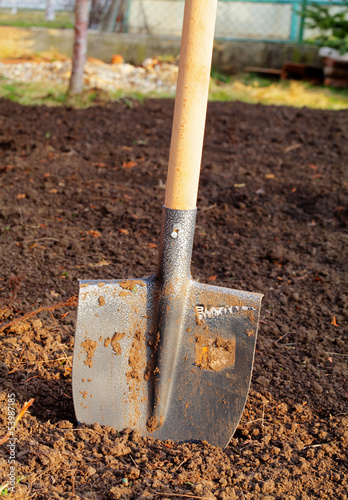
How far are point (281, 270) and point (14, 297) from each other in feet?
4.90

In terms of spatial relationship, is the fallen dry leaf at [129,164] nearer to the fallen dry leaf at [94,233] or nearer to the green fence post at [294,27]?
the fallen dry leaf at [94,233]

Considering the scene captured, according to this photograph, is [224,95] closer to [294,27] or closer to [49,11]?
[294,27]

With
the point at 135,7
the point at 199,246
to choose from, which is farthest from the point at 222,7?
the point at 199,246

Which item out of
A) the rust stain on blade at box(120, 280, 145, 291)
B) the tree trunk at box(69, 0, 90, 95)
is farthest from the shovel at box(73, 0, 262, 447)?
the tree trunk at box(69, 0, 90, 95)

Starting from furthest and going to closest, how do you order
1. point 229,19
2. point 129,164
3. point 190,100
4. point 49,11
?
point 49,11
point 229,19
point 129,164
point 190,100

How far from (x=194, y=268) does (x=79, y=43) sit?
390 centimetres

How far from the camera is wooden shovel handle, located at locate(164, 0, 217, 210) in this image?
1.61m

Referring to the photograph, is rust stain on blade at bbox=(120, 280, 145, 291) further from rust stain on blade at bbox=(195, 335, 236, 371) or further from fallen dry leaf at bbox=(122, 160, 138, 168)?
fallen dry leaf at bbox=(122, 160, 138, 168)

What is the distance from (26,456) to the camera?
149 centimetres

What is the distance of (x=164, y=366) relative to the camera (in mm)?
1756

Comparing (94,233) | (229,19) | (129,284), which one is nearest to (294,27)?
(229,19)

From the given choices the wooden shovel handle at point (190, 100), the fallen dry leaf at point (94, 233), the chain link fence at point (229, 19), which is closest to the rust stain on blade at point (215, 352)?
the wooden shovel handle at point (190, 100)

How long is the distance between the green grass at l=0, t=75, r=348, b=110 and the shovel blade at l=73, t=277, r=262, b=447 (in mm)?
4562

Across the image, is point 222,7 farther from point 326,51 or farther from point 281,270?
point 281,270
